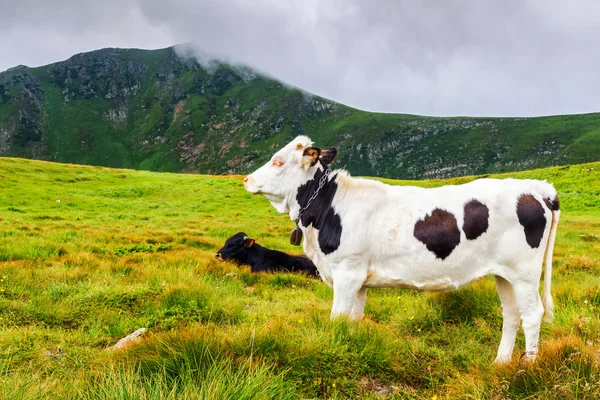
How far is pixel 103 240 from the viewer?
14.0 metres

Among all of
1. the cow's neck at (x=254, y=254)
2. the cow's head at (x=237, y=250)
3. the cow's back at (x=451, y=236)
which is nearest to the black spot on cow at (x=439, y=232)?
the cow's back at (x=451, y=236)

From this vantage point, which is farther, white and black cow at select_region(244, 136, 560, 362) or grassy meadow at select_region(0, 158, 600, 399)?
white and black cow at select_region(244, 136, 560, 362)

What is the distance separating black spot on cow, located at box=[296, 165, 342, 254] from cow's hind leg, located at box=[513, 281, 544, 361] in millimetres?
2186

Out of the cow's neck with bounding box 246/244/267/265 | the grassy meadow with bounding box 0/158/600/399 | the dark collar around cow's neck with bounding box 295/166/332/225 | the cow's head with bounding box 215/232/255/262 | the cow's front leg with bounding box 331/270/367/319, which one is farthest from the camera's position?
the cow's head with bounding box 215/232/255/262

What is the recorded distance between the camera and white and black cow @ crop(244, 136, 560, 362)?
4.42 m

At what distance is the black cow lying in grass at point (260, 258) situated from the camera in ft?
34.9

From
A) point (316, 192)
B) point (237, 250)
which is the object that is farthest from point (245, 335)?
point (237, 250)

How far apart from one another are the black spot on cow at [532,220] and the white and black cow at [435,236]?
0.04 ft

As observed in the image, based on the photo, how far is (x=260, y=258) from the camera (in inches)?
433

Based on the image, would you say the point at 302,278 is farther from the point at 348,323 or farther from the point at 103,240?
the point at 103,240

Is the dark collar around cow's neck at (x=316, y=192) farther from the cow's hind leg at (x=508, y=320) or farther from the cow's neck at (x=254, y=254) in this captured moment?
the cow's neck at (x=254, y=254)

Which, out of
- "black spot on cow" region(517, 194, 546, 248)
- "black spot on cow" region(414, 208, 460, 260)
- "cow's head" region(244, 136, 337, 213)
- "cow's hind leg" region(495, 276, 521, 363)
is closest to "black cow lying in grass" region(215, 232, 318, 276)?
"cow's head" region(244, 136, 337, 213)

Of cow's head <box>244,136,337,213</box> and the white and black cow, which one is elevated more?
cow's head <box>244,136,337,213</box>

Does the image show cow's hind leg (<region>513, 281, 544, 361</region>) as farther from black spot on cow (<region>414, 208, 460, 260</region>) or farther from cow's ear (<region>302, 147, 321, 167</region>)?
cow's ear (<region>302, 147, 321, 167</region>)
